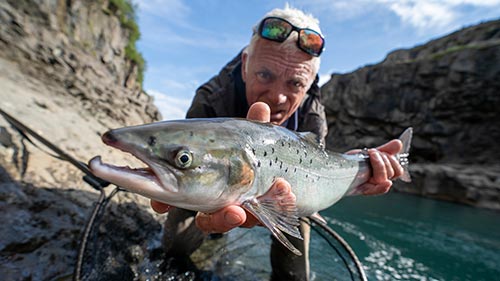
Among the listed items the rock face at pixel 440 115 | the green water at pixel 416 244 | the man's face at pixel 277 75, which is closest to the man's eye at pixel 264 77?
the man's face at pixel 277 75

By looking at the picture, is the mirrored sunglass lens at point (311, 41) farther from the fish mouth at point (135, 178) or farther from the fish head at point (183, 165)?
the fish mouth at point (135, 178)

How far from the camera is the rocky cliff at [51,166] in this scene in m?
2.06

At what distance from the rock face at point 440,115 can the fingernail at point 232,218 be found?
1500 cm

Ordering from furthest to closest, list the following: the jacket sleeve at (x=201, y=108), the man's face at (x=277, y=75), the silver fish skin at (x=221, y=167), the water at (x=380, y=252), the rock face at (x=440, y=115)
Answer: the rock face at (x=440, y=115)
the water at (x=380, y=252)
the jacket sleeve at (x=201, y=108)
the man's face at (x=277, y=75)
the silver fish skin at (x=221, y=167)

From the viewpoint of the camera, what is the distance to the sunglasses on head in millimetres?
2426

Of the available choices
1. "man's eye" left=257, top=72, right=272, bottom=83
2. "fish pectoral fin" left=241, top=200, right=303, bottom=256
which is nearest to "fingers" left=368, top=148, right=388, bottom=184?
"man's eye" left=257, top=72, right=272, bottom=83

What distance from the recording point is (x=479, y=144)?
1756 cm

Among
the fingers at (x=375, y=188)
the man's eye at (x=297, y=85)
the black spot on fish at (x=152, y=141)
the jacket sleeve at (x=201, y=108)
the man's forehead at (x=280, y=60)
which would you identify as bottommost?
the black spot on fish at (x=152, y=141)

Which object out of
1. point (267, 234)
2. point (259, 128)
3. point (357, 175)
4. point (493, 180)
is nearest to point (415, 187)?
point (493, 180)

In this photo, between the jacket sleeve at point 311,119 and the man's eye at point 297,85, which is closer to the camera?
the man's eye at point 297,85

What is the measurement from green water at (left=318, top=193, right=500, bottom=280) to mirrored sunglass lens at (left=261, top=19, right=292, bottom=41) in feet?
8.35

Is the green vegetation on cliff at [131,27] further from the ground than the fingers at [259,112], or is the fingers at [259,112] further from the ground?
the green vegetation on cliff at [131,27]

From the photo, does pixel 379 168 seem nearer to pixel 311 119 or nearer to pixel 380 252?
pixel 311 119

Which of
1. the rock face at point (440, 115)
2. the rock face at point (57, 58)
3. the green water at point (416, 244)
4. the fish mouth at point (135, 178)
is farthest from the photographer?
the rock face at point (440, 115)
